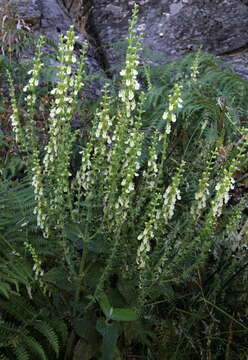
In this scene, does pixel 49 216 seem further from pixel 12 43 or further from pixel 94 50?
pixel 94 50

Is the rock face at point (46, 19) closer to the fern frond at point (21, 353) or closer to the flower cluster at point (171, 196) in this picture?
the flower cluster at point (171, 196)

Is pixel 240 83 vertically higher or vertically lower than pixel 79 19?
lower

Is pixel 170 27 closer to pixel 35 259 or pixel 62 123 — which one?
pixel 62 123

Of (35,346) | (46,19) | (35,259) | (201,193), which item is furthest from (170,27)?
(35,346)

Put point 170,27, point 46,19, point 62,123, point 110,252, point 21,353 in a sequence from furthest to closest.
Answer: point 170,27, point 46,19, point 110,252, point 62,123, point 21,353

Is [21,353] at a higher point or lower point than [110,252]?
lower

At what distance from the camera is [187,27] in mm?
4332

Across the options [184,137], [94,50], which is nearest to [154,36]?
[94,50]

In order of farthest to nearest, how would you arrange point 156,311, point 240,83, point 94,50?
1. point 94,50
2. point 240,83
3. point 156,311

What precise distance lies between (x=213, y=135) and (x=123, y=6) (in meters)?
2.80

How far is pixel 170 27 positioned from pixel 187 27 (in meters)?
0.17

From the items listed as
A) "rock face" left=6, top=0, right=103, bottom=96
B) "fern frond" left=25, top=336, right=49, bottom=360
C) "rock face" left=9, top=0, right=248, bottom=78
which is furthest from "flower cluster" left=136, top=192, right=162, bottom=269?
"rock face" left=9, top=0, right=248, bottom=78

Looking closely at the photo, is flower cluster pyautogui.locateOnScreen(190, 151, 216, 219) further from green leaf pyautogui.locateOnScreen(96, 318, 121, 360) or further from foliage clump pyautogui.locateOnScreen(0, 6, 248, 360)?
green leaf pyautogui.locateOnScreen(96, 318, 121, 360)

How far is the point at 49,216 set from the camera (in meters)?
1.76
